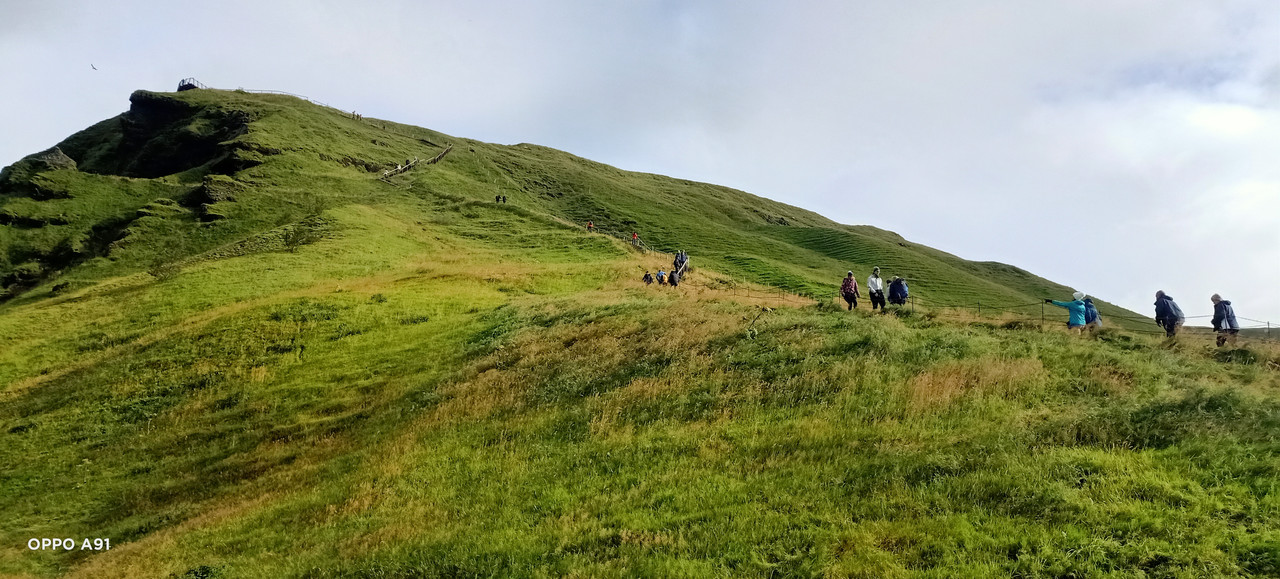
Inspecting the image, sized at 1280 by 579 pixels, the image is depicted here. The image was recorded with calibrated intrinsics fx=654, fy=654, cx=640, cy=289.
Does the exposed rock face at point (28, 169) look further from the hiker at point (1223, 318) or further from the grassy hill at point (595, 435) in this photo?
the hiker at point (1223, 318)

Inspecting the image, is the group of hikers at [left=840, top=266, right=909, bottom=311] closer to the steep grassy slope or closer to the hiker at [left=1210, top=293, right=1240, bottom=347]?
the hiker at [left=1210, top=293, right=1240, bottom=347]

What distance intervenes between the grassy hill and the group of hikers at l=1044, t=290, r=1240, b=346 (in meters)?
1.35

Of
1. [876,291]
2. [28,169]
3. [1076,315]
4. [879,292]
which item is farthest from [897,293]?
[28,169]

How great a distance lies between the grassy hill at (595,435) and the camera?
949 centimetres

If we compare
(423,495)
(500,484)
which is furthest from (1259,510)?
(423,495)

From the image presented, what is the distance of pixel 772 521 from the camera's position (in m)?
10.3

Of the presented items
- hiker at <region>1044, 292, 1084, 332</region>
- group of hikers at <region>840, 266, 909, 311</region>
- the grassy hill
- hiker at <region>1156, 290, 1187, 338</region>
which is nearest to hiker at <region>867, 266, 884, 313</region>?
group of hikers at <region>840, 266, 909, 311</region>

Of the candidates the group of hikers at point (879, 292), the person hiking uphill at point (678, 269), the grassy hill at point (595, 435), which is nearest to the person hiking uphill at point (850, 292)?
the group of hikers at point (879, 292)

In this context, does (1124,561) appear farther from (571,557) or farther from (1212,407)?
(571,557)

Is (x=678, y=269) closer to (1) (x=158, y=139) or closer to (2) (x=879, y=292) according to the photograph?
(2) (x=879, y=292)

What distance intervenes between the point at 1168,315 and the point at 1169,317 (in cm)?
8

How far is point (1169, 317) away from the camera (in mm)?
20766

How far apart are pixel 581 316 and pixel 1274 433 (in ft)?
69.3

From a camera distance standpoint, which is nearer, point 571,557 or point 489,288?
point 571,557
